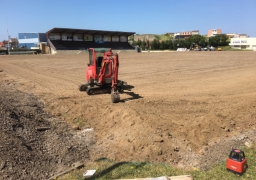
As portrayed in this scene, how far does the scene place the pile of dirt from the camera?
5.43 m

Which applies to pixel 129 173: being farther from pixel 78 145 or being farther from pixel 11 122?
pixel 11 122

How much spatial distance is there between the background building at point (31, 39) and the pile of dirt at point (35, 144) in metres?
71.7

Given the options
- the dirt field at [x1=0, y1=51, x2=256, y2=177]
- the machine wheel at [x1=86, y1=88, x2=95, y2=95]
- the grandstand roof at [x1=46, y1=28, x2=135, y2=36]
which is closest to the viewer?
the dirt field at [x1=0, y1=51, x2=256, y2=177]

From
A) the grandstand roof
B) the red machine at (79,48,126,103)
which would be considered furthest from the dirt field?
the grandstand roof

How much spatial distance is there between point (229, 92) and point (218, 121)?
5466 millimetres

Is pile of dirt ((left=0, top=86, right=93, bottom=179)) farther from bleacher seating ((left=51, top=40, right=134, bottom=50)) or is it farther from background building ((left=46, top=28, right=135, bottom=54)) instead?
bleacher seating ((left=51, top=40, right=134, bottom=50))

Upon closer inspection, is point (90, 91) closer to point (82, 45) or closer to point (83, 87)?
point (83, 87)

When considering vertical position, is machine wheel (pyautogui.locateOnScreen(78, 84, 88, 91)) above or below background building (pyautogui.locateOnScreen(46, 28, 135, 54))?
below

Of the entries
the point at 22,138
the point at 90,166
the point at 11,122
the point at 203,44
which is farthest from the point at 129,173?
A: the point at 203,44

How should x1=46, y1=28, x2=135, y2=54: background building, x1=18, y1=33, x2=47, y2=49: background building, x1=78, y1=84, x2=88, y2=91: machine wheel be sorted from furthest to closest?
x1=18, y1=33, x2=47, y2=49: background building, x1=46, y1=28, x2=135, y2=54: background building, x1=78, y1=84, x2=88, y2=91: machine wheel

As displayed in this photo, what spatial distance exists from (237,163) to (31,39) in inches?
3297

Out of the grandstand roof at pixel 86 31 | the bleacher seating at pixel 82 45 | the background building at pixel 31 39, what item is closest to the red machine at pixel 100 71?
the bleacher seating at pixel 82 45

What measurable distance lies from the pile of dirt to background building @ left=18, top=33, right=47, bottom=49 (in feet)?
235

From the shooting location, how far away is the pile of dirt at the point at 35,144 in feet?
17.8
